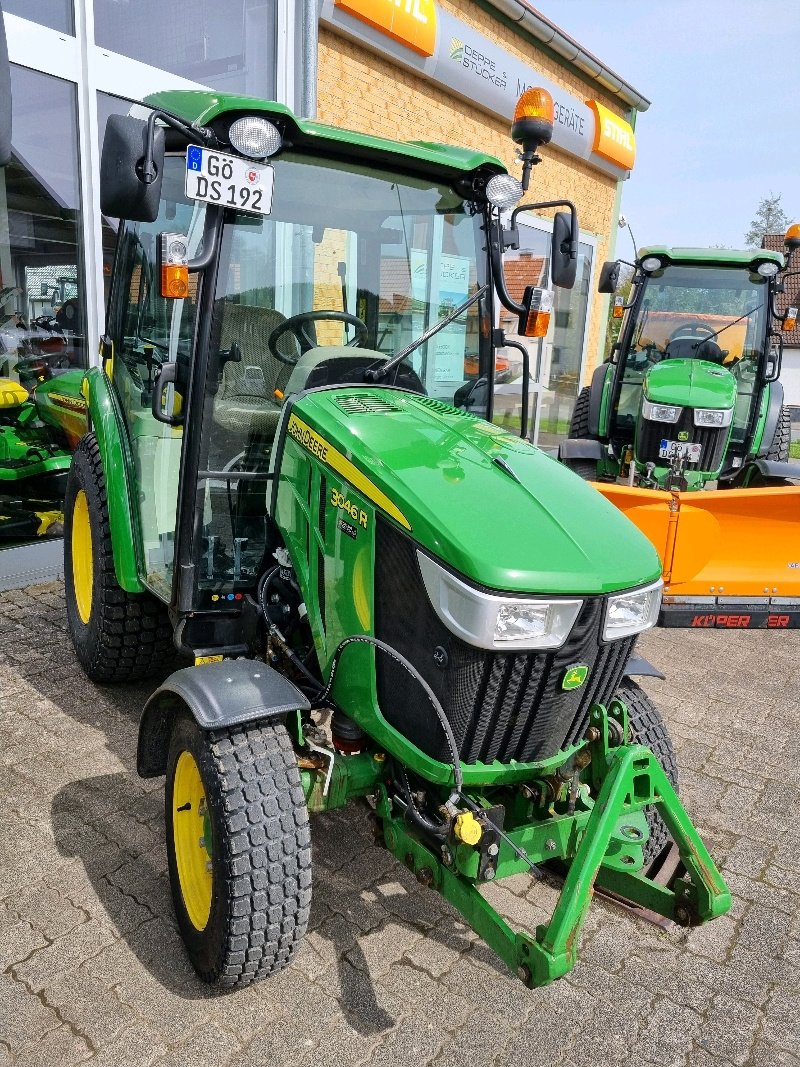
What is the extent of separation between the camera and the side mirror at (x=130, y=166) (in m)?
2.25

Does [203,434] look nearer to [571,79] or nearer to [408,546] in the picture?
[408,546]

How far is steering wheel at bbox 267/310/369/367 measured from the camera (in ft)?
9.48

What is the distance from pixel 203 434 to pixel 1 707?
1784 mm

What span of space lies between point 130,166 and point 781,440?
22.3 ft

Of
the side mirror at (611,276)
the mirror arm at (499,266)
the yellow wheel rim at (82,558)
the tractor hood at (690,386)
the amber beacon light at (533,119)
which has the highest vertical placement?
the amber beacon light at (533,119)

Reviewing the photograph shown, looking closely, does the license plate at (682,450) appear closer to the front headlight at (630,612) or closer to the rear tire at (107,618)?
the rear tire at (107,618)

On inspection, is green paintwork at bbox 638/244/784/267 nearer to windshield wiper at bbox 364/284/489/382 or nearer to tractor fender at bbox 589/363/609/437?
tractor fender at bbox 589/363/609/437

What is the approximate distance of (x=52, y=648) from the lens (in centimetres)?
428

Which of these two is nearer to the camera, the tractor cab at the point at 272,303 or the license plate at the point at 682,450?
the tractor cab at the point at 272,303

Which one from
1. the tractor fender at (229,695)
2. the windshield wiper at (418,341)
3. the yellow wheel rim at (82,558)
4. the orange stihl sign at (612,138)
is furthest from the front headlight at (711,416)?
the orange stihl sign at (612,138)

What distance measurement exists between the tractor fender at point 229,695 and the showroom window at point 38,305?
Answer: 3.26 metres

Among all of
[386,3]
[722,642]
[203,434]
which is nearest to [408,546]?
[203,434]

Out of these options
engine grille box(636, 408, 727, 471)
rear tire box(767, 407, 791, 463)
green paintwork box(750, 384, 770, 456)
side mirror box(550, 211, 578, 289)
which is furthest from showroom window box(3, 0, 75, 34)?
rear tire box(767, 407, 791, 463)

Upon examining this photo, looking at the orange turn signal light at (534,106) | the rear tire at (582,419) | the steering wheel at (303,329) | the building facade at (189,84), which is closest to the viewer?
the steering wheel at (303,329)
